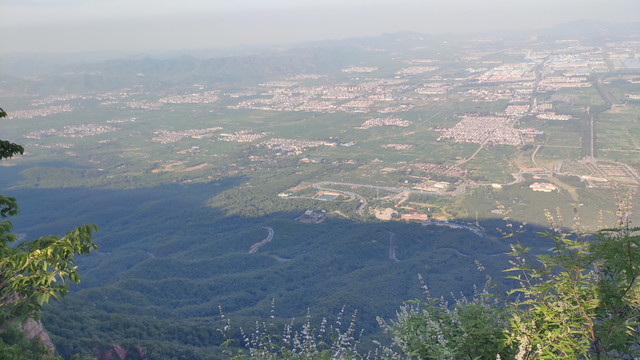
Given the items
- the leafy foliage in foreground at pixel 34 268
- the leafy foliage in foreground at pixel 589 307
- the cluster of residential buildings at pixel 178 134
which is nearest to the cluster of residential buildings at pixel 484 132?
the cluster of residential buildings at pixel 178 134

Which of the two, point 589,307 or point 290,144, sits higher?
point 589,307

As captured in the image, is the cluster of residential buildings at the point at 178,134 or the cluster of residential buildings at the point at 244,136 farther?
the cluster of residential buildings at the point at 178,134

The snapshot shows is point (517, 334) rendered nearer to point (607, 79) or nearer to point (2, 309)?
point (2, 309)

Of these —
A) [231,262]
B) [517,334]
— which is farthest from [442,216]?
[517,334]

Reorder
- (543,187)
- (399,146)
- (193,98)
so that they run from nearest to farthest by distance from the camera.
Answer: (543,187)
(399,146)
(193,98)

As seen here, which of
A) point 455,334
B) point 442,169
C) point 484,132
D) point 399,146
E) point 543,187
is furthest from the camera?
point 484,132

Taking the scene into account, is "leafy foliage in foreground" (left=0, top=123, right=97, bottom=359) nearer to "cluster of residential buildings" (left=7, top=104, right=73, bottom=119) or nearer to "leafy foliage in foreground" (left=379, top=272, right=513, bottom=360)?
"leafy foliage in foreground" (left=379, top=272, right=513, bottom=360)

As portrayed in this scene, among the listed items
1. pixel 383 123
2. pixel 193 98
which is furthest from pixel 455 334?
pixel 193 98

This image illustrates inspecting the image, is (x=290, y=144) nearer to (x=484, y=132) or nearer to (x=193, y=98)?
(x=484, y=132)

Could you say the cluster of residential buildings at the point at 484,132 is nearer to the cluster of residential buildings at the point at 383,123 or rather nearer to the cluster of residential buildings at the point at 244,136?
the cluster of residential buildings at the point at 383,123

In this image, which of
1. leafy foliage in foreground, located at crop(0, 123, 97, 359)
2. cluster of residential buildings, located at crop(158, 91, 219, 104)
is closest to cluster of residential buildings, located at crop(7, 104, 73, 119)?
cluster of residential buildings, located at crop(158, 91, 219, 104)

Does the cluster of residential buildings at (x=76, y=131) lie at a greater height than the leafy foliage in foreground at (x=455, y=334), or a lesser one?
lesser
